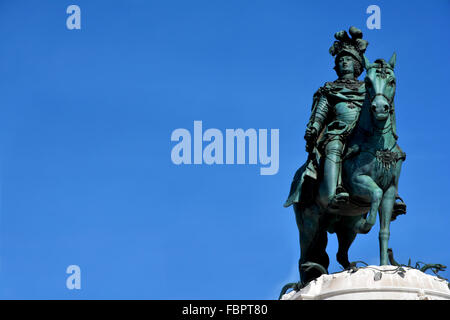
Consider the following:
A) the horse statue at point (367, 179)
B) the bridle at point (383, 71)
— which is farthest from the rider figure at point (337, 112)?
the bridle at point (383, 71)

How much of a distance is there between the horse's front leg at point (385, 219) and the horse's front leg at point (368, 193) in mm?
151

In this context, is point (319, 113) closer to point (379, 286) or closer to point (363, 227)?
point (363, 227)

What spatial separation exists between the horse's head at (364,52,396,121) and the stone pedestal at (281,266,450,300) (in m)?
2.93

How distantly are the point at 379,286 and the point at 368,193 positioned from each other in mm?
2652

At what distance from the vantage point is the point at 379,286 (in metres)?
22.9

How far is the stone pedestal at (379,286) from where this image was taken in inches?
899

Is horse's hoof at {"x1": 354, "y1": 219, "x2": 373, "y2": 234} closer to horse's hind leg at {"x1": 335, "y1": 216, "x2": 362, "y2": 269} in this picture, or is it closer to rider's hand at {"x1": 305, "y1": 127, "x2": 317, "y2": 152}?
horse's hind leg at {"x1": 335, "y1": 216, "x2": 362, "y2": 269}

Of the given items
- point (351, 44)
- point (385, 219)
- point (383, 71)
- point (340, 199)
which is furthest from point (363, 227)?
point (351, 44)

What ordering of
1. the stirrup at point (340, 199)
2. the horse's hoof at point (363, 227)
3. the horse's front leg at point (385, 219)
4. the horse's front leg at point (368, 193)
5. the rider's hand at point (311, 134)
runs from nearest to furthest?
the horse's front leg at point (385, 219), the horse's front leg at point (368, 193), the horse's hoof at point (363, 227), the stirrup at point (340, 199), the rider's hand at point (311, 134)

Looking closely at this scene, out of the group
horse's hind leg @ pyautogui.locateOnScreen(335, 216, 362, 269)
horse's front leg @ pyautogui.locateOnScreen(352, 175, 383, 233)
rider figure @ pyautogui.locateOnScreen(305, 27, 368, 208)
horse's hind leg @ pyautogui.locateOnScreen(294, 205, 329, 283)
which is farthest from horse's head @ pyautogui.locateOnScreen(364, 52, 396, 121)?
horse's hind leg @ pyautogui.locateOnScreen(335, 216, 362, 269)

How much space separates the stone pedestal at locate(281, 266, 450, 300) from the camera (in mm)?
22828

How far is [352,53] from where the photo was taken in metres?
27.4

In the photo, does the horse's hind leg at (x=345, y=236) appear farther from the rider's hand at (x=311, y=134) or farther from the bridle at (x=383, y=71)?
the bridle at (x=383, y=71)
